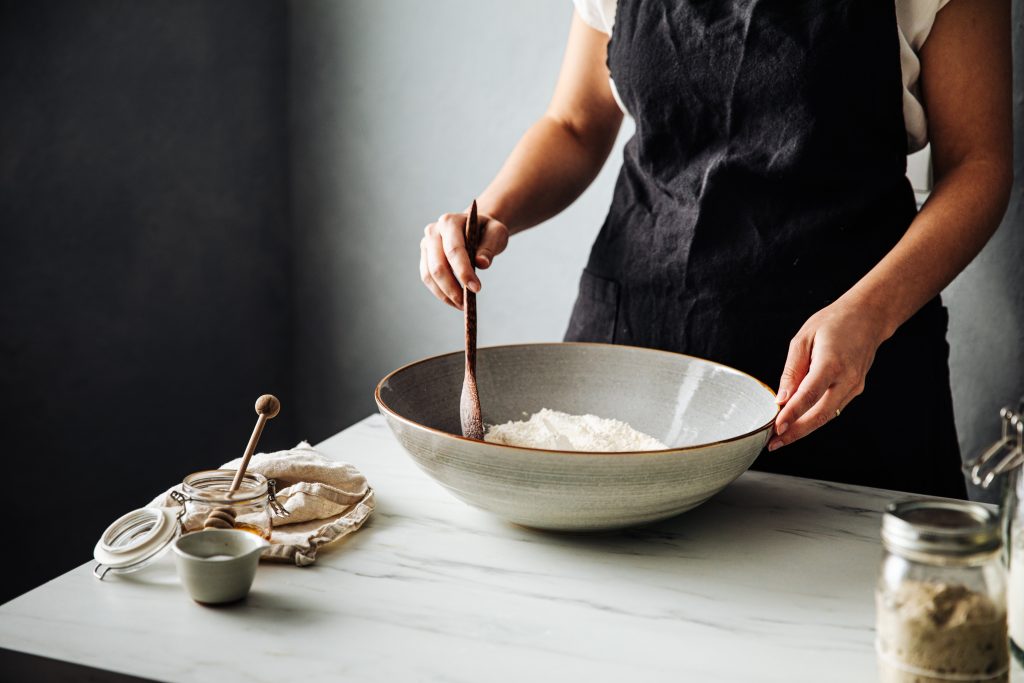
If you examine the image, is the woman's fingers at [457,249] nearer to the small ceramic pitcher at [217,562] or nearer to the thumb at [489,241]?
the thumb at [489,241]

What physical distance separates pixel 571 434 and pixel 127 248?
3.94ft

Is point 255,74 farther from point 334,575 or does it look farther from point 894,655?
point 894,655

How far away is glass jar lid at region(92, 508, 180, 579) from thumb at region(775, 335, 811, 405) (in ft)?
1.89

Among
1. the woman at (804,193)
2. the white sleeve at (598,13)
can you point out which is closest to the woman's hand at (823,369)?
the woman at (804,193)

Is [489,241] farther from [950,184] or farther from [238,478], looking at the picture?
[950,184]

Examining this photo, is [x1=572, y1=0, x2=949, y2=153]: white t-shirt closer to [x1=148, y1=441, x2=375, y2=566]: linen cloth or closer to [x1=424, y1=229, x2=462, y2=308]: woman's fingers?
[x1=424, y1=229, x2=462, y2=308]: woman's fingers

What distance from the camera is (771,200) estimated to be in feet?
4.04

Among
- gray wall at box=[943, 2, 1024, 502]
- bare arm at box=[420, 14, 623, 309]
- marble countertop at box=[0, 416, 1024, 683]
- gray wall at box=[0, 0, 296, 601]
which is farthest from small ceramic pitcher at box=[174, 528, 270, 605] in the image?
gray wall at box=[943, 2, 1024, 502]

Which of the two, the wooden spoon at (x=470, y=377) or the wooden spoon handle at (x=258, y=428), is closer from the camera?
the wooden spoon handle at (x=258, y=428)

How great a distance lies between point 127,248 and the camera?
186 cm

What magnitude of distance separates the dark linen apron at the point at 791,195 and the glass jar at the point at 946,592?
0.63 m

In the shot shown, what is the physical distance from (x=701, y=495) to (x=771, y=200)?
0.52 meters

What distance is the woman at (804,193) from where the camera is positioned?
3.68 ft

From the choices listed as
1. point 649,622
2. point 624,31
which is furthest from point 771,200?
point 649,622
